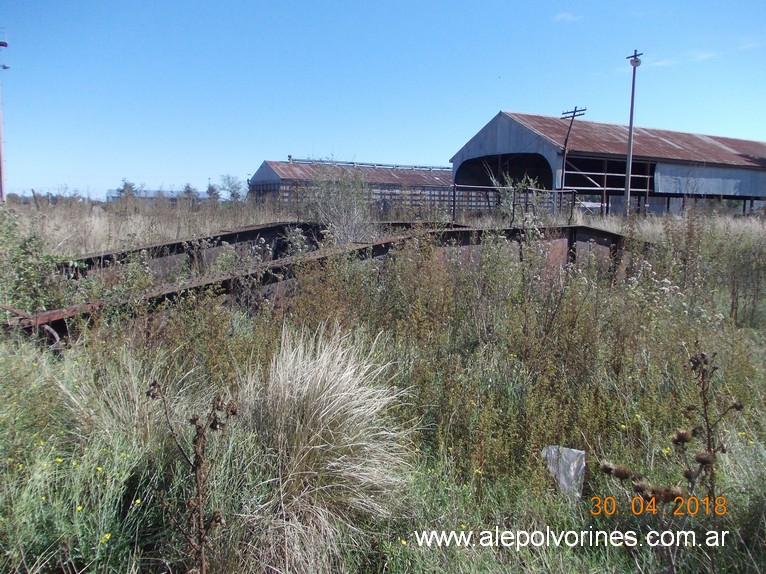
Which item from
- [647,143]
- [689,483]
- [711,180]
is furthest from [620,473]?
[711,180]

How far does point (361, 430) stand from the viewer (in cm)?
317

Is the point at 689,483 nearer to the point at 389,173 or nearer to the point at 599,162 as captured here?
the point at 599,162

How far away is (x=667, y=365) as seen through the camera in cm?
427

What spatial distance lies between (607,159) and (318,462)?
2734 cm

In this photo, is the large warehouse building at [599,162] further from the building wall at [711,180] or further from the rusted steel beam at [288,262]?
the rusted steel beam at [288,262]

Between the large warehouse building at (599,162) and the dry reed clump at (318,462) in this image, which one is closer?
the dry reed clump at (318,462)

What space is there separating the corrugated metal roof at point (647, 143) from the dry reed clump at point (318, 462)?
23.5 meters

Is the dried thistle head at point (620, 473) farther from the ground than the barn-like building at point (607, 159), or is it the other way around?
the barn-like building at point (607, 159)

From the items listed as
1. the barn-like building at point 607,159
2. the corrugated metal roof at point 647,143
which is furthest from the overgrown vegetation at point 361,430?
the corrugated metal roof at point 647,143

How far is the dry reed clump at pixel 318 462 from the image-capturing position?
2.60 m

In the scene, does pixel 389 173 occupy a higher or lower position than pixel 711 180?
higher

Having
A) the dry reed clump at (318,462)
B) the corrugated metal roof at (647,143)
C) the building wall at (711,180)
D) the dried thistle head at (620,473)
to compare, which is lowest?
the dry reed clump at (318,462)

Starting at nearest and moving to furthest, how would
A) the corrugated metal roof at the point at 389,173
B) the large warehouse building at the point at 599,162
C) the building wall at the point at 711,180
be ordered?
the large warehouse building at the point at 599,162 → the building wall at the point at 711,180 → the corrugated metal roof at the point at 389,173

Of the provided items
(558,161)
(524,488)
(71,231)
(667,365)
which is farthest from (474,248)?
(558,161)
